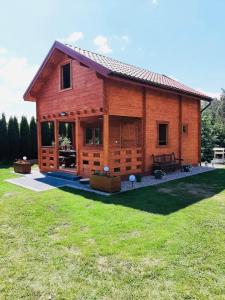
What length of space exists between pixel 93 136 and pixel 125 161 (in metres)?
4.54

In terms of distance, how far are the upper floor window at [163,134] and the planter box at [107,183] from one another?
15.8 feet

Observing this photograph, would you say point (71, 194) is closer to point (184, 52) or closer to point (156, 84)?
point (156, 84)

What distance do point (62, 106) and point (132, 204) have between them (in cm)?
679

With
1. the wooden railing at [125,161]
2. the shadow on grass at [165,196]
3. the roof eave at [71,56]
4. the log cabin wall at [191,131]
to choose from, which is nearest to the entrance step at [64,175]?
the shadow on grass at [165,196]

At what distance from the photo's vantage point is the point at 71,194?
7688mm

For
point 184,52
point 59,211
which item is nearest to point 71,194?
point 59,211

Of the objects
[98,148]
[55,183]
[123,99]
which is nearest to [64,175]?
[55,183]

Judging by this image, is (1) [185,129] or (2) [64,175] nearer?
(2) [64,175]

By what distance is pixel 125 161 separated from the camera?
10.0 meters

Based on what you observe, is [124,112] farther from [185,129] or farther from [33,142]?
[33,142]

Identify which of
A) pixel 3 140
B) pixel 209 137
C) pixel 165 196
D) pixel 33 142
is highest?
pixel 209 137

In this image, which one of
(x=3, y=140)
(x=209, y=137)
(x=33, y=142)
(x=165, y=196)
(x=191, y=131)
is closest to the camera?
(x=165, y=196)

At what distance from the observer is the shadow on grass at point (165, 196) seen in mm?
6200

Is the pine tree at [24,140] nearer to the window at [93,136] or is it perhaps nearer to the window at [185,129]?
the window at [93,136]
